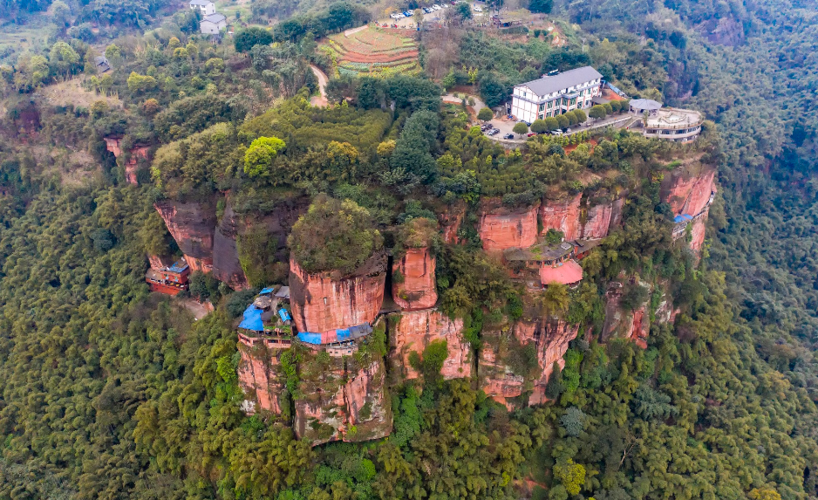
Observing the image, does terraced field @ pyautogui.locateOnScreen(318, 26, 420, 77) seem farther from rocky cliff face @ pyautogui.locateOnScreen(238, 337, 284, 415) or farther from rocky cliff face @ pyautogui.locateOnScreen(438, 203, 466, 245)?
rocky cliff face @ pyautogui.locateOnScreen(238, 337, 284, 415)

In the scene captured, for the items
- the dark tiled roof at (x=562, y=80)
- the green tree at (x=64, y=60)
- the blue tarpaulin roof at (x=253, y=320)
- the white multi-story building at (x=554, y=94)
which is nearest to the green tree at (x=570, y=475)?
the blue tarpaulin roof at (x=253, y=320)

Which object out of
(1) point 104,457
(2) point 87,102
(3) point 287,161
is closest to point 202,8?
(2) point 87,102

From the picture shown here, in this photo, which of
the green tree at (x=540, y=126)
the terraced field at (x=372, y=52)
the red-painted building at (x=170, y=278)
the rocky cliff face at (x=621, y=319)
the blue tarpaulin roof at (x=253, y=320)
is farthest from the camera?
the terraced field at (x=372, y=52)

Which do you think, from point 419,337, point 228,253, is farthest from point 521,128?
point 228,253

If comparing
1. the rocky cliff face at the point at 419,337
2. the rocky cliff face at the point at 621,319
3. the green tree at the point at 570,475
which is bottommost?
the green tree at the point at 570,475

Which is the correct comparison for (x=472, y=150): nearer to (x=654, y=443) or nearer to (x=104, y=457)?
(x=654, y=443)

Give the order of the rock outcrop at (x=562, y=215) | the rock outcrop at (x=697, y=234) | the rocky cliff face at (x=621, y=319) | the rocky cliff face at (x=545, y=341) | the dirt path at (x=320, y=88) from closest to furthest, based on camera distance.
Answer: the rocky cliff face at (x=545, y=341) < the rock outcrop at (x=562, y=215) < the rocky cliff face at (x=621, y=319) < the rock outcrop at (x=697, y=234) < the dirt path at (x=320, y=88)

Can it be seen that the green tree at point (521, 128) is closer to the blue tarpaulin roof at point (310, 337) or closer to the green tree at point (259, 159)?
the green tree at point (259, 159)
